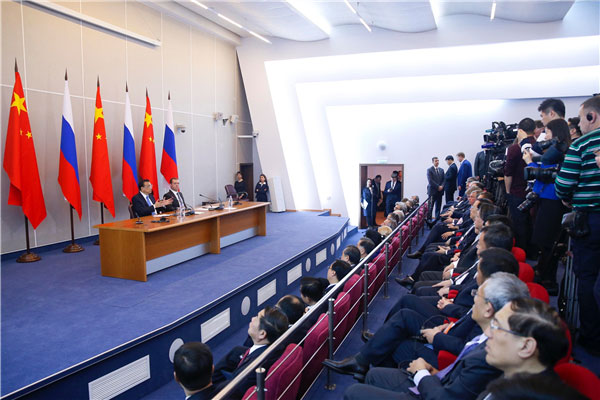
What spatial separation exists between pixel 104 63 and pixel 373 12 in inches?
199

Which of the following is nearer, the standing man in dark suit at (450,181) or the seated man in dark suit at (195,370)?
the seated man in dark suit at (195,370)

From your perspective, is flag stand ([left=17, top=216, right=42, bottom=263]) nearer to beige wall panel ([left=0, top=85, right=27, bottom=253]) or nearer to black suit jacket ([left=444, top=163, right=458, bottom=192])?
beige wall panel ([left=0, top=85, right=27, bottom=253])

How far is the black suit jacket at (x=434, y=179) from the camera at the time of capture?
29.7ft

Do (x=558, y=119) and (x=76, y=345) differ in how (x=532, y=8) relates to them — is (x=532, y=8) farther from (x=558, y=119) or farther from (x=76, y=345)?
(x=76, y=345)

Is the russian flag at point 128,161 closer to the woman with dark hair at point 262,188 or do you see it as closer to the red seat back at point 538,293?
the woman with dark hair at point 262,188

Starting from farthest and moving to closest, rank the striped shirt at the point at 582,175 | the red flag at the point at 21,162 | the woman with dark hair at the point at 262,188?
the woman with dark hair at the point at 262,188 → the red flag at the point at 21,162 → the striped shirt at the point at 582,175

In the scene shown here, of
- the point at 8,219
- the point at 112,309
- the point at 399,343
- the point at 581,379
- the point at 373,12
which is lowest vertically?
the point at 112,309

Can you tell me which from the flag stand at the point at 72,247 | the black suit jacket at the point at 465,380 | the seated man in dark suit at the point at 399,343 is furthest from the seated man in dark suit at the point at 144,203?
the black suit jacket at the point at 465,380

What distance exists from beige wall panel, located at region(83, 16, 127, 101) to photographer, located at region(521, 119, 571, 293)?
6.57m

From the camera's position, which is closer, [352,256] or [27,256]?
[352,256]

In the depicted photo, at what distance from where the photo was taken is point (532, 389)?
0.93 m

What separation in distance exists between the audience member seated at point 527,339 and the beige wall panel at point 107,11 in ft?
24.4

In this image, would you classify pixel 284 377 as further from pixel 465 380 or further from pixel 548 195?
pixel 548 195

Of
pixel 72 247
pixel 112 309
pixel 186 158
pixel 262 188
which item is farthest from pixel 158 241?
pixel 262 188
